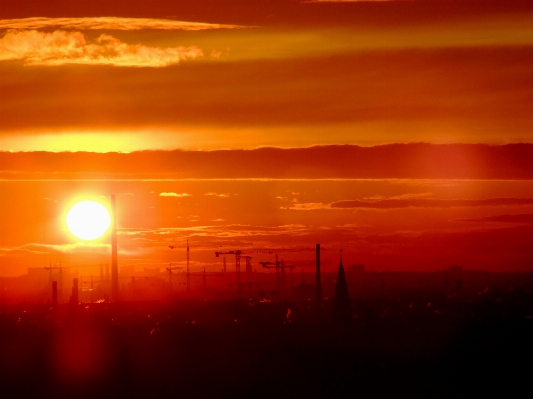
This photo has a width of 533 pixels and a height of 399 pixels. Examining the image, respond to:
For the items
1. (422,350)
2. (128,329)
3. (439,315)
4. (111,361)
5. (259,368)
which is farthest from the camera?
(439,315)

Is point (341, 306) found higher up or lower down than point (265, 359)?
higher up

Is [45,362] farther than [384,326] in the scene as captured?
No

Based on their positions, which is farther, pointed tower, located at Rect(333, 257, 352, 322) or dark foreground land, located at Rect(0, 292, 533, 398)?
pointed tower, located at Rect(333, 257, 352, 322)

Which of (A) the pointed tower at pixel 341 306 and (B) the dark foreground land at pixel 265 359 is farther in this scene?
(A) the pointed tower at pixel 341 306

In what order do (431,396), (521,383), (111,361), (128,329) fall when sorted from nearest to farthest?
(431,396) → (521,383) → (111,361) → (128,329)

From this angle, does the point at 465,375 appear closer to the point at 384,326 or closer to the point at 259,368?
the point at 259,368

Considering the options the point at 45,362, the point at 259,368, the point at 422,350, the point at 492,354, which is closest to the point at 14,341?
the point at 45,362

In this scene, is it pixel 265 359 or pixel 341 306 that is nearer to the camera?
pixel 265 359
